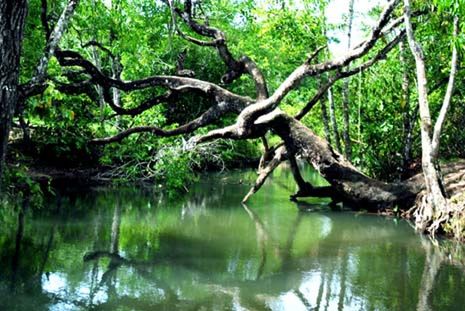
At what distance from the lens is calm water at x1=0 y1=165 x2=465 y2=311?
5.30 meters

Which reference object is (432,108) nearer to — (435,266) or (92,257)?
(435,266)

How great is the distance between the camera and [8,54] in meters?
3.75

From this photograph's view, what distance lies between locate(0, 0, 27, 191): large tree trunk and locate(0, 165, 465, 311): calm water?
193cm

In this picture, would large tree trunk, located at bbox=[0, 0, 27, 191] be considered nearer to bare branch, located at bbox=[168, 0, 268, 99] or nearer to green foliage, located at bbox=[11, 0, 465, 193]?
green foliage, located at bbox=[11, 0, 465, 193]

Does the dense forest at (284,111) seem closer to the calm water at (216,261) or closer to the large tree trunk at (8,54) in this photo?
the calm water at (216,261)

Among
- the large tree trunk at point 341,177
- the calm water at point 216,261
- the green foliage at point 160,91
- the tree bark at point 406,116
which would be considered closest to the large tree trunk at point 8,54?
the calm water at point 216,261

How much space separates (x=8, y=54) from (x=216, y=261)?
3936 millimetres

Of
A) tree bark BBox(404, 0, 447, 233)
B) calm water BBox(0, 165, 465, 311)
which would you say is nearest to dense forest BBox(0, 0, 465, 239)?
tree bark BBox(404, 0, 447, 233)

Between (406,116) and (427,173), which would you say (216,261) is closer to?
(427,173)

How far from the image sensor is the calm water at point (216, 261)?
530 cm

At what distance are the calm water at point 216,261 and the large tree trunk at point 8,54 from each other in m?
1.93

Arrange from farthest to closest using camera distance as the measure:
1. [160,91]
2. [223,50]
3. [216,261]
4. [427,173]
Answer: [160,91] → [223,50] → [427,173] → [216,261]

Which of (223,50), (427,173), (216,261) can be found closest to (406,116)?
(427,173)

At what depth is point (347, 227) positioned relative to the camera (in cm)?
949
